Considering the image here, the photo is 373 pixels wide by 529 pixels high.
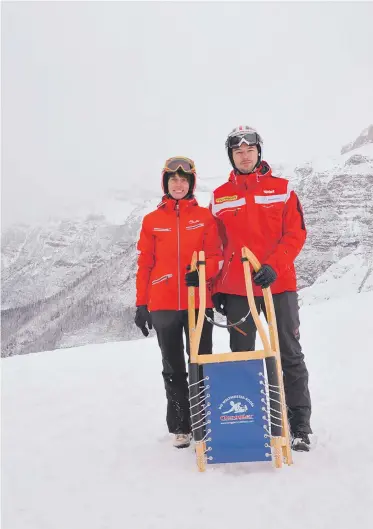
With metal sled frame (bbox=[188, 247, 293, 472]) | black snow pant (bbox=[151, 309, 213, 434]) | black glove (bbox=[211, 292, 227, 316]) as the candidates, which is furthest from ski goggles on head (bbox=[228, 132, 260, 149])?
black snow pant (bbox=[151, 309, 213, 434])

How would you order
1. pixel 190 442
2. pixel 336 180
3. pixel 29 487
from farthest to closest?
pixel 336 180, pixel 190 442, pixel 29 487

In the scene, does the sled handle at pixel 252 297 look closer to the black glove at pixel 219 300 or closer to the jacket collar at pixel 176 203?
the black glove at pixel 219 300

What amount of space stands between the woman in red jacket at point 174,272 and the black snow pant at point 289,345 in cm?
29

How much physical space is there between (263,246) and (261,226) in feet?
0.54

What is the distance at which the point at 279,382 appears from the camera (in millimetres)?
3043

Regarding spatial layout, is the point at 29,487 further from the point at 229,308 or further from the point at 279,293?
the point at 279,293

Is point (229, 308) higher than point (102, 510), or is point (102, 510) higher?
point (229, 308)

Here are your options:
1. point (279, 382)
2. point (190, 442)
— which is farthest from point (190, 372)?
point (190, 442)

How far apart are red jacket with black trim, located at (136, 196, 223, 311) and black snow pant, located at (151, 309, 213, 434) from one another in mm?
95

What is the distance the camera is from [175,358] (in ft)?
12.3

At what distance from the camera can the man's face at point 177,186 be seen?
3906 mm

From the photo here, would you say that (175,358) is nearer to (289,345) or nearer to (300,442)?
(289,345)

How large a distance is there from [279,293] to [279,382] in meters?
0.77

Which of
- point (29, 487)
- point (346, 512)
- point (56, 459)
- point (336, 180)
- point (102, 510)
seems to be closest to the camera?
point (346, 512)
